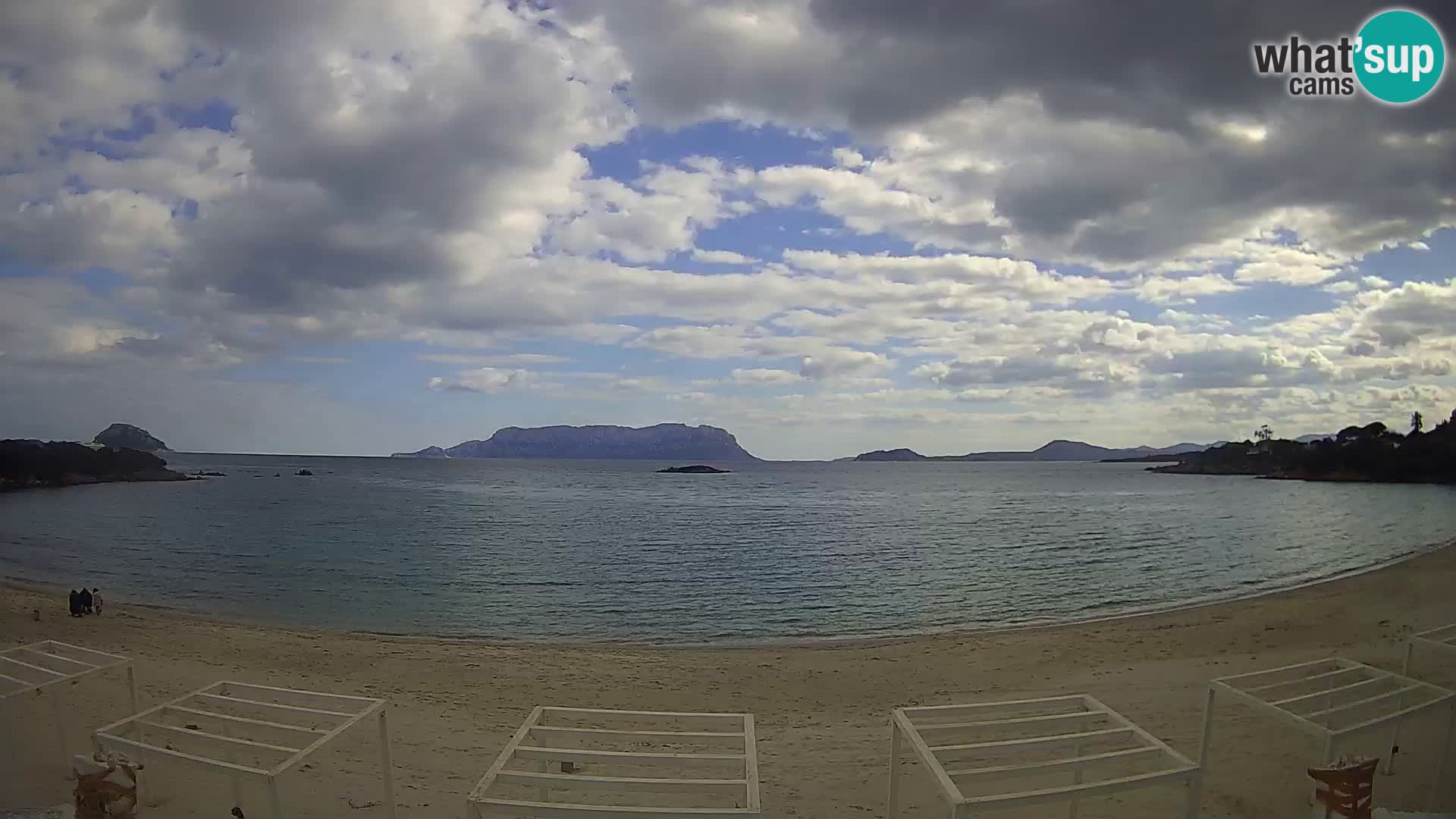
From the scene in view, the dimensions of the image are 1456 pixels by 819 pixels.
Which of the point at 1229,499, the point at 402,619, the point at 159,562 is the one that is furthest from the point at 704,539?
the point at 1229,499

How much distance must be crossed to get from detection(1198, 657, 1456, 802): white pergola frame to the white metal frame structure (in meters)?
6.88

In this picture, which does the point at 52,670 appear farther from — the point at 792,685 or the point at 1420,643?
the point at 1420,643

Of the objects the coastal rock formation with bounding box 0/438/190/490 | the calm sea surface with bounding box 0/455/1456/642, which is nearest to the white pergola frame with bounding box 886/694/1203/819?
the calm sea surface with bounding box 0/455/1456/642

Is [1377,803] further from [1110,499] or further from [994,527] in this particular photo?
[1110,499]

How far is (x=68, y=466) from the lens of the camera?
323 feet

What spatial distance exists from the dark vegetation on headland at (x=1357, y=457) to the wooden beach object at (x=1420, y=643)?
74.5 meters

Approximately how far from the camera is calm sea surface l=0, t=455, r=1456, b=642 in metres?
23.4

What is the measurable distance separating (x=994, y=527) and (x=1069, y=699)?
155ft

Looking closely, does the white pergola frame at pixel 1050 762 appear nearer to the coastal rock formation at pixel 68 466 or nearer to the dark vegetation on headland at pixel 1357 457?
the dark vegetation on headland at pixel 1357 457

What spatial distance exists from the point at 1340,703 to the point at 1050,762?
13.3 ft

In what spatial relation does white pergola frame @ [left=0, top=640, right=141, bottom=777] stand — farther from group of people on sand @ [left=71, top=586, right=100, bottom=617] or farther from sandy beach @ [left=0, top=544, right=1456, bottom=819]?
group of people on sand @ [left=71, top=586, right=100, bottom=617]

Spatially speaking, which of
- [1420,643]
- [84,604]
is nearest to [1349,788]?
[1420,643]

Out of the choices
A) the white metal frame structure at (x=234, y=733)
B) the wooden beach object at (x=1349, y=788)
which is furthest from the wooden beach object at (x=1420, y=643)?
the white metal frame structure at (x=234, y=733)

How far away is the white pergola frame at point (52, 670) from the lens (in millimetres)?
6824
